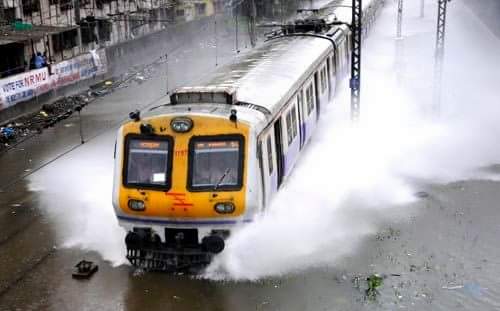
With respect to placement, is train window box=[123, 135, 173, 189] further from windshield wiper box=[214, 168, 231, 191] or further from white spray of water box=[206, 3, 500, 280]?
white spray of water box=[206, 3, 500, 280]

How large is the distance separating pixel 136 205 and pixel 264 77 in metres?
4.36

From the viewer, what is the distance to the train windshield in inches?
407

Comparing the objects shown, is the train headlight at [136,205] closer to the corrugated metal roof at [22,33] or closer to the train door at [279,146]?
the train door at [279,146]

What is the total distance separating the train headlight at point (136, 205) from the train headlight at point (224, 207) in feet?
3.85

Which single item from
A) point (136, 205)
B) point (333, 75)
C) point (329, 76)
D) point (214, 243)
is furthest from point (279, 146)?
point (333, 75)

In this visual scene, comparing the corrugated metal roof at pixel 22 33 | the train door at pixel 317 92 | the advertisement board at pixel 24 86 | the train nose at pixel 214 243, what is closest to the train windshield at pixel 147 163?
the train nose at pixel 214 243

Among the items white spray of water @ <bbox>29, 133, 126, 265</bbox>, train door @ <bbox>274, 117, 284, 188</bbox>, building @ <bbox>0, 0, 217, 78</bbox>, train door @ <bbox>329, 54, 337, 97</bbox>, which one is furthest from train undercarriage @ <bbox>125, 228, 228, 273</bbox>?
building @ <bbox>0, 0, 217, 78</bbox>

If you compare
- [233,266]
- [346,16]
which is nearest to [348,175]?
[233,266]

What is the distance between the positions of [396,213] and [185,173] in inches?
210

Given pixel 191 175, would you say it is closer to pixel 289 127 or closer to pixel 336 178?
pixel 289 127

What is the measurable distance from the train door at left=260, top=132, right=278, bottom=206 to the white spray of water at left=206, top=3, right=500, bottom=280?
0.46m

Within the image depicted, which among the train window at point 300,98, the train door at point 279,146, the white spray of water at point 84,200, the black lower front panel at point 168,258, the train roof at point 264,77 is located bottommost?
the white spray of water at point 84,200

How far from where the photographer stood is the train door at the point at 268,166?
10.9 meters

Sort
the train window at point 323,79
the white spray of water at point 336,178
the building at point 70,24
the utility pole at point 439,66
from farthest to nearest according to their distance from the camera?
the building at point 70,24
the utility pole at point 439,66
the train window at point 323,79
the white spray of water at point 336,178
